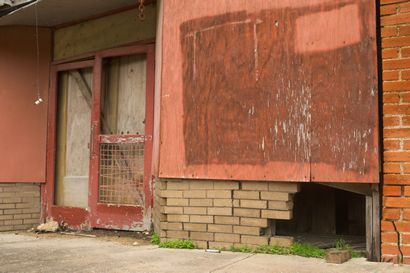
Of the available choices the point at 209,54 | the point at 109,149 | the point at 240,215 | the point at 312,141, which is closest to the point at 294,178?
the point at 312,141

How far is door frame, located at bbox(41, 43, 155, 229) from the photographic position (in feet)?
20.2

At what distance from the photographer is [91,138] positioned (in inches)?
261

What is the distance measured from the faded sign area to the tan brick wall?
0.17 meters

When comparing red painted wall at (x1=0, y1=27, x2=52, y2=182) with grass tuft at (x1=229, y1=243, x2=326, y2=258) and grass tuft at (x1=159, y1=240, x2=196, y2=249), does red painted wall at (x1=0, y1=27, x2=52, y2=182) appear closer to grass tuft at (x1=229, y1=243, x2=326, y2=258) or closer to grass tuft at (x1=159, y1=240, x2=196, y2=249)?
grass tuft at (x1=159, y1=240, x2=196, y2=249)

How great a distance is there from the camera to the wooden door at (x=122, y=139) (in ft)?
20.1

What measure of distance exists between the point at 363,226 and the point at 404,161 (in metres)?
1.83

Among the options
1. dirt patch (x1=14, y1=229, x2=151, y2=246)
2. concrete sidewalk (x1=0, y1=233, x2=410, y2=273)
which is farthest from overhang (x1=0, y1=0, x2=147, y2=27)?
concrete sidewalk (x1=0, y1=233, x2=410, y2=273)

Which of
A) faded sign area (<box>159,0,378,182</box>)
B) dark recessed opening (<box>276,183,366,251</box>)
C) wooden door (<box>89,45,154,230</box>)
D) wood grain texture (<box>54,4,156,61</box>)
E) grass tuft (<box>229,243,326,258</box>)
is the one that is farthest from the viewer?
wood grain texture (<box>54,4,156,61</box>)

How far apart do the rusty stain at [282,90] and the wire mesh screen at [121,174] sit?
68.6 inches

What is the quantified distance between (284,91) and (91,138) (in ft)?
11.0

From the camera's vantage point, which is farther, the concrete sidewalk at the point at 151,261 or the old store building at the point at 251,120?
the old store building at the point at 251,120

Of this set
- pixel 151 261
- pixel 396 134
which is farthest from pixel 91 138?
pixel 396 134

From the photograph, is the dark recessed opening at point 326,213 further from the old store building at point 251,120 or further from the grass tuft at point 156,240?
the grass tuft at point 156,240

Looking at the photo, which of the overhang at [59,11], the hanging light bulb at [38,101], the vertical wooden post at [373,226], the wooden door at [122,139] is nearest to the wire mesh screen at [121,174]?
the wooden door at [122,139]
